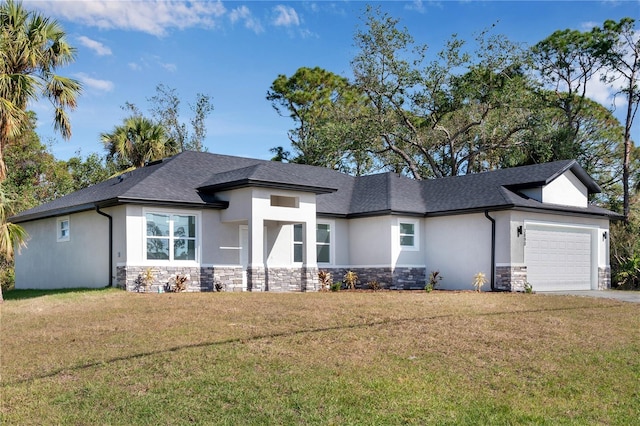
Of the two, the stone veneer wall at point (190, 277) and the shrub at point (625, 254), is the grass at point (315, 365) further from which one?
the shrub at point (625, 254)

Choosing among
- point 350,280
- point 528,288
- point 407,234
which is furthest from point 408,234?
point 528,288

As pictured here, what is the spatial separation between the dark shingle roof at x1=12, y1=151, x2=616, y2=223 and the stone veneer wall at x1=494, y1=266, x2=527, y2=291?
6.93 ft

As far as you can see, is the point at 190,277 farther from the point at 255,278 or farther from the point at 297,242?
the point at 297,242

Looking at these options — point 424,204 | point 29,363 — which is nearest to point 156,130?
point 424,204

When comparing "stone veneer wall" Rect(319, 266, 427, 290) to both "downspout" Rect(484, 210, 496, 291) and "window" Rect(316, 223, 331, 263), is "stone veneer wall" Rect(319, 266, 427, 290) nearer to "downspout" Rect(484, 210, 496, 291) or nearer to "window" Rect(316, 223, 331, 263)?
"window" Rect(316, 223, 331, 263)

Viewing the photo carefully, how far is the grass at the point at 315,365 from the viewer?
740 cm

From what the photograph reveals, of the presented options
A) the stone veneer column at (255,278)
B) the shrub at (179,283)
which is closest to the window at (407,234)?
the stone veneer column at (255,278)

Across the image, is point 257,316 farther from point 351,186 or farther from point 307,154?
point 307,154

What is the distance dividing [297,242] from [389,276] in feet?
11.8

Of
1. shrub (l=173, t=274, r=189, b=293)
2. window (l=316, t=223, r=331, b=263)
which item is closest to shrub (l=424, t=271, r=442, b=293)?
window (l=316, t=223, r=331, b=263)

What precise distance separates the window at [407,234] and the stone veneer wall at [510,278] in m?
3.57

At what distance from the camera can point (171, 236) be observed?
19297mm

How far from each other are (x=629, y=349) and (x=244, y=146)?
2925cm

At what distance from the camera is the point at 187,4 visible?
60.8 ft
